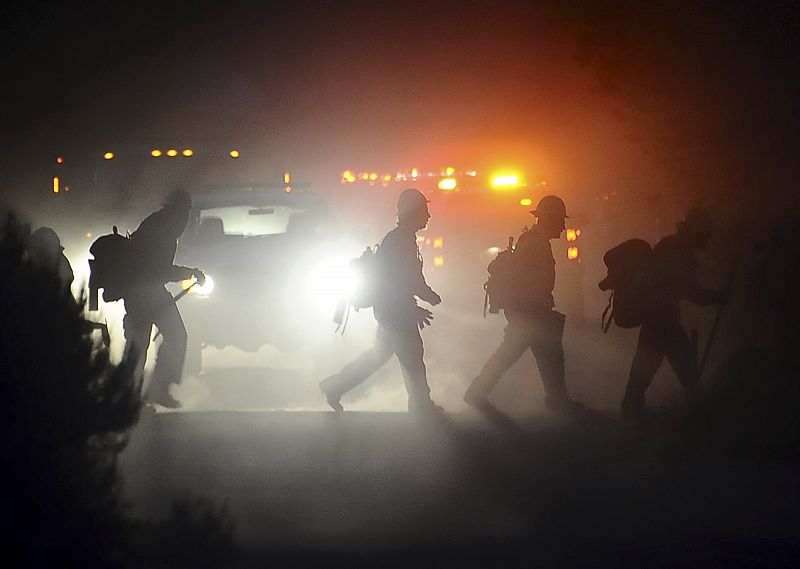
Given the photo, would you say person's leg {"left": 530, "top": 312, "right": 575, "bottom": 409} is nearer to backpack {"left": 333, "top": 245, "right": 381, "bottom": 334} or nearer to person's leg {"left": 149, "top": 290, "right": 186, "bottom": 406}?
backpack {"left": 333, "top": 245, "right": 381, "bottom": 334}

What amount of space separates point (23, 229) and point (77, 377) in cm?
70

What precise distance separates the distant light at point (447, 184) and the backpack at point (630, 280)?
9947 mm

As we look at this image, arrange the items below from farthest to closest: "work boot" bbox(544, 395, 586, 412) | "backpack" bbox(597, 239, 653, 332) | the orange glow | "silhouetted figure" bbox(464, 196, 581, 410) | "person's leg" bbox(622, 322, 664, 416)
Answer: the orange glow
"work boot" bbox(544, 395, 586, 412)
"silhouetted figure" bbox(464, 196, 581, 410)
"person's leg" bbox(622, 322, 664, 416)
"backpack" bbox(597, 239, 653, 332)

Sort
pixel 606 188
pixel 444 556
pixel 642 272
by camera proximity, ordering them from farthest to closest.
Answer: pixel 606 188
pixel 642 272
pixel 444 556

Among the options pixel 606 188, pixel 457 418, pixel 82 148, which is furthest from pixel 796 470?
pixel 82 148

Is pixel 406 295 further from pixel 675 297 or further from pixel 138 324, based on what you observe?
pixel 138 324

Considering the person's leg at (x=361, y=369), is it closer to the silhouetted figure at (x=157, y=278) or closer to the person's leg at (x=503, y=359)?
the person's leg at (x=503, y=359)

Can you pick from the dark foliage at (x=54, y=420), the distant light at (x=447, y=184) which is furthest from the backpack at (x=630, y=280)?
the distant light at (x=447, y=184)

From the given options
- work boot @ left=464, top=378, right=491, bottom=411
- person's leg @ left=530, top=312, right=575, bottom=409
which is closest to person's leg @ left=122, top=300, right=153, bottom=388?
work boot @ left=464, top=378, right=491, bottom=411

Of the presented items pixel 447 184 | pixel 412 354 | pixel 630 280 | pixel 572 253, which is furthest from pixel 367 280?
pixel 447 184

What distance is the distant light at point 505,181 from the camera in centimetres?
2017

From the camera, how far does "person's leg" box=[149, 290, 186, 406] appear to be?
12.1m

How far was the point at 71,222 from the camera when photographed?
80.3 ft

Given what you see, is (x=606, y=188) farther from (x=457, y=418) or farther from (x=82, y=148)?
(x=457, y=418)
